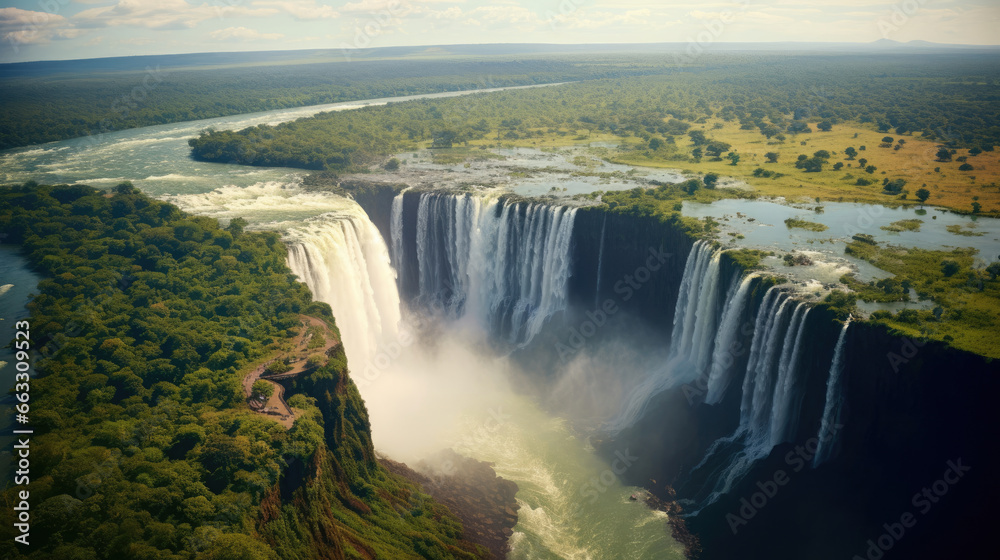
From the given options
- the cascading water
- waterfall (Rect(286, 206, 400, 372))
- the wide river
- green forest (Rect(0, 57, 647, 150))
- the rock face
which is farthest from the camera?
green forest (Rect(0, 57, 647, 150))

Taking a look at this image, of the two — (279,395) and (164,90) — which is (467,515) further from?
(164,90)

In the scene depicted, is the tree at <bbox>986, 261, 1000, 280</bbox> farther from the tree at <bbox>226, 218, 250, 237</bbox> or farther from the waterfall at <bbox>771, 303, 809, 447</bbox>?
the tree at <bbox>226, 218, 250, 237</bbox>

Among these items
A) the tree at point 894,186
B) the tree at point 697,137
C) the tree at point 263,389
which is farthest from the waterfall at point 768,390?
the tree at point 697,137

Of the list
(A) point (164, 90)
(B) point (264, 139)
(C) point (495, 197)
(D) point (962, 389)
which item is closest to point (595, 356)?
(C) point (495, 197)

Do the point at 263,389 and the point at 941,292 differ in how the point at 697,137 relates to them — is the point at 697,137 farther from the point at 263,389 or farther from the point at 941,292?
the point at 263,389

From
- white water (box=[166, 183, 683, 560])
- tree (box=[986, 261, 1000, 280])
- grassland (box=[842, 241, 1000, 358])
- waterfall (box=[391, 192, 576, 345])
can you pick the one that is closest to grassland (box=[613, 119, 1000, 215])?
grassland (box=[842, 241, 1000, 358])

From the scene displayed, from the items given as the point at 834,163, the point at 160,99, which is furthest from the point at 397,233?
the point at 160,99
